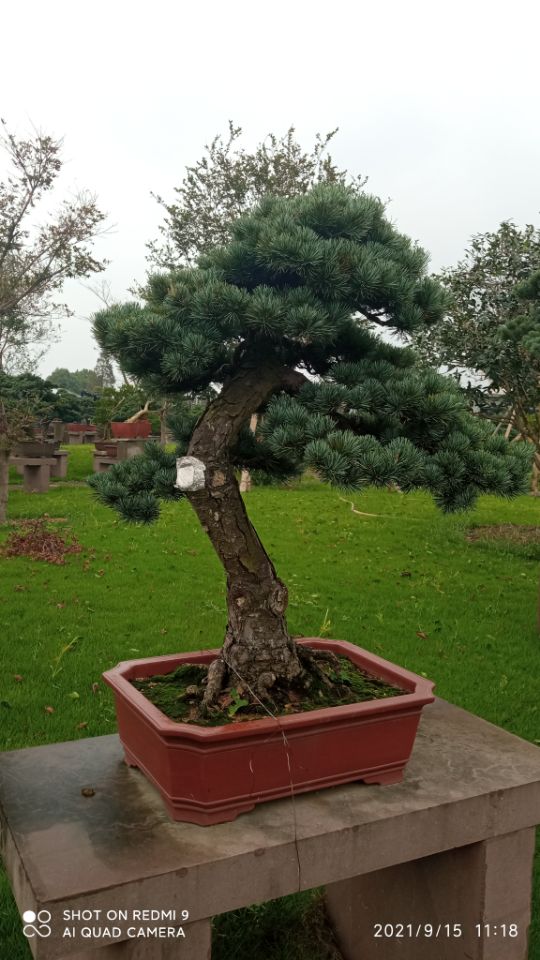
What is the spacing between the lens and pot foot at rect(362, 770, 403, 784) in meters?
2.00

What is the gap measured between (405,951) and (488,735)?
0.72 metres

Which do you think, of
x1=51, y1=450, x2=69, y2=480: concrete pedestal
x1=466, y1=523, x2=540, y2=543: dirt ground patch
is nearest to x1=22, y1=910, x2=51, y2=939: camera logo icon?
x1=466, y1=523, x2=540, y2=543: dirt ground patch

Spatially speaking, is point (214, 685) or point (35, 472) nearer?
point (214, 685)

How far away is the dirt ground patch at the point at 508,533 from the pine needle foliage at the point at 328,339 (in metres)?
6.85

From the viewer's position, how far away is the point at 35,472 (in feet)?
41.9

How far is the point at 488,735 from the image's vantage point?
2359 millimetres

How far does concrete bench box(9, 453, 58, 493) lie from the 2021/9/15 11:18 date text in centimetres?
1126

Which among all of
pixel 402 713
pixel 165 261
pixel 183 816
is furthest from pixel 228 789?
pixel 165 261

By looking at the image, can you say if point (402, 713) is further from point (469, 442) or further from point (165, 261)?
point (165, 261)

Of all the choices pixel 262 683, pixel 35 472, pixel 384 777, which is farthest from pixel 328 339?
pixel 35 472

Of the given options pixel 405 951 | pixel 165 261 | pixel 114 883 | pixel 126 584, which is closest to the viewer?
pixel 114 883

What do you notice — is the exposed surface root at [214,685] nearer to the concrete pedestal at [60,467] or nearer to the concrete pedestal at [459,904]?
the concrete pedestal at [459,904]

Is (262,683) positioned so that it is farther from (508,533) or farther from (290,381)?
(508,533)

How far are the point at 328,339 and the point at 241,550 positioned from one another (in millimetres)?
695
